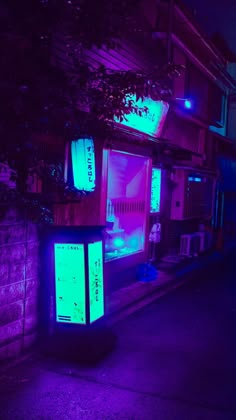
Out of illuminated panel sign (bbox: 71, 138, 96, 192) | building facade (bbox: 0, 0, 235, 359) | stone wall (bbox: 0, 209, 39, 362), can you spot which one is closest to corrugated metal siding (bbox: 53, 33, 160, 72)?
building facade (bbox: 0, 0, 235, 359)

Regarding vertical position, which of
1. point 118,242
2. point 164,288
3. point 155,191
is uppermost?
Answer: point 155,191

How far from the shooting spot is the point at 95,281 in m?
7.14

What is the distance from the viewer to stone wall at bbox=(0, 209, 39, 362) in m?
6.51

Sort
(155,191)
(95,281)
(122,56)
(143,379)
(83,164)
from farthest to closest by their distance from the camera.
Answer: (155,191) → (122,56) → (83,164) → (95,281) → (143,379)

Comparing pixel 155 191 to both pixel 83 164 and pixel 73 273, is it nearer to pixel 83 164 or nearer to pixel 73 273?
pixel 83 164

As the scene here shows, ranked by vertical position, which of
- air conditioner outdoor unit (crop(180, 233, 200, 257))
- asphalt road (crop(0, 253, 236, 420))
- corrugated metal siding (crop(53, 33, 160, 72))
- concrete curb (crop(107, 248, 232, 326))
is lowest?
concrete curb (crop(107, 248, 232, 326))

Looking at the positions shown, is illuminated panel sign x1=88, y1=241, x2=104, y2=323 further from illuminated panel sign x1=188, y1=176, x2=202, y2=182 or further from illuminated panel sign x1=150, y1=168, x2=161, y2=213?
illuminated panel sign x1=188, y1=176, x2=202, y2=182

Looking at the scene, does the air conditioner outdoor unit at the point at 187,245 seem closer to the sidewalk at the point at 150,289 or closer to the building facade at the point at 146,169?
the building facade at the point at 146,169

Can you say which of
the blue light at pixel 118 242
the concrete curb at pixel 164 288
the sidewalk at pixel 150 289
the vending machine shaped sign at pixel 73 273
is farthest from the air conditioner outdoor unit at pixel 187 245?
the vending machine shaped sign at pixel 73 273

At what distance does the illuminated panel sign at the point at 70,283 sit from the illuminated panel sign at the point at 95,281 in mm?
176

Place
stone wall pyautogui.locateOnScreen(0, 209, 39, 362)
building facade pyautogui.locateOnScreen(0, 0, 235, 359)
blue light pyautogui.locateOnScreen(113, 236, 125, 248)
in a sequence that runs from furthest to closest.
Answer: blue light pyautogui.locateOnScreen(113, 236, 125, 248), building facade pyautogui.locateOnScreen(0, 0, 235, 359), stone wall pyautogui.locateOnScreen(0, 209, 39, 362)

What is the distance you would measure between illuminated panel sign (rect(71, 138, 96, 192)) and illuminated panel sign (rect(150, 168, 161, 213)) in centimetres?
568

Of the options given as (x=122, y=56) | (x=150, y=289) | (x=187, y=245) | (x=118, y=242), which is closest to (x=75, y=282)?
(x=150, y=289)

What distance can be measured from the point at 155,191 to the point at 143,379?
30.6ft
